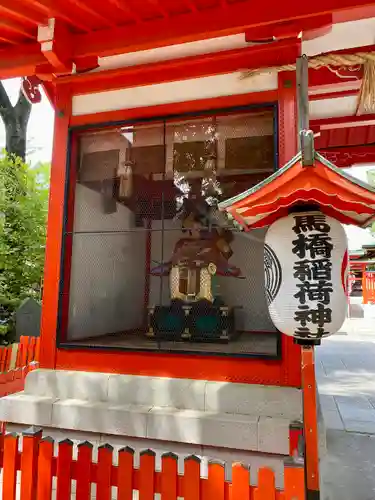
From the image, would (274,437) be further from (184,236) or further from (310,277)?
(184,236)

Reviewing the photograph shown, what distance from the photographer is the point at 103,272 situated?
5.30 meters

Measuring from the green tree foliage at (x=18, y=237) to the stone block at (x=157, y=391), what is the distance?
5.60 m

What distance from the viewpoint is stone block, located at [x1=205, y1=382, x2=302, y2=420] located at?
3.57 meters

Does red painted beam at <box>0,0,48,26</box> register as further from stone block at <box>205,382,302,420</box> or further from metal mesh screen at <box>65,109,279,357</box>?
stone block at <box>205,382,302,420</box>

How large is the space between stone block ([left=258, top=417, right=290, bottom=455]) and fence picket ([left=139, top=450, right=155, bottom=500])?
135 cm

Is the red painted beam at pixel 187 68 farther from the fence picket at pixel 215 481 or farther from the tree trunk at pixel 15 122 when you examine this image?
the tree trunk at pixel 15 122

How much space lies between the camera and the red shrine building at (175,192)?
367 cm

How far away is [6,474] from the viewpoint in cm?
258

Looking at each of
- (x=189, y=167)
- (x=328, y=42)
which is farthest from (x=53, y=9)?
(x=328, y=42)

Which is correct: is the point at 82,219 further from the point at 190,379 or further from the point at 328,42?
the point at 328,42

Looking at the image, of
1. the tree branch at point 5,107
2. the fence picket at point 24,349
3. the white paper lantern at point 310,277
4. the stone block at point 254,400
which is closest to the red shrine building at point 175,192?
the stone block at point 254,400

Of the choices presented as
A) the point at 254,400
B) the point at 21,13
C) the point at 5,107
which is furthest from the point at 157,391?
the point at 5,107

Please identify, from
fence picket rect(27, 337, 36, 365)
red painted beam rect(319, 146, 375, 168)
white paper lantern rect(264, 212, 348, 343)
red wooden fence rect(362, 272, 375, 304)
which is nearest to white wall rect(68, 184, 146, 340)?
fence picket rect(27, 337, 36, 365)

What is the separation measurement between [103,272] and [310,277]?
3382mm
